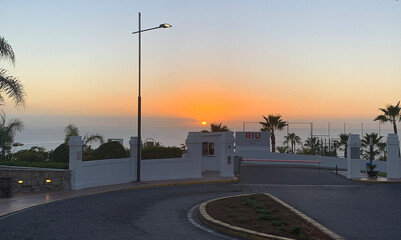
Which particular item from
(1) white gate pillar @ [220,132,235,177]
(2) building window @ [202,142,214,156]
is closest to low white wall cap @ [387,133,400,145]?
(1) white gate pillar @ [220,132,235,177]

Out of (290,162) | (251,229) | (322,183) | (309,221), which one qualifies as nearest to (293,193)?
(322,183)

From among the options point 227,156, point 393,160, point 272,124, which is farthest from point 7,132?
point 272,124

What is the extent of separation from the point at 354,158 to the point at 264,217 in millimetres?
16375

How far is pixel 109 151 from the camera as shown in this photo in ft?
76.2

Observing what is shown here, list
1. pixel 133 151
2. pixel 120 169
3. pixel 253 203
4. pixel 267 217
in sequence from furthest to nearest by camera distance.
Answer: pixel 133 151 → pixel 120 169 → pixel 253 203 → pixel 267 217

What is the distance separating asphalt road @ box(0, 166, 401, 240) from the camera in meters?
9.64

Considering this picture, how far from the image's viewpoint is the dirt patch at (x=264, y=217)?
9.29 m

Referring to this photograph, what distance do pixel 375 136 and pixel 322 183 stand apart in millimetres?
27797

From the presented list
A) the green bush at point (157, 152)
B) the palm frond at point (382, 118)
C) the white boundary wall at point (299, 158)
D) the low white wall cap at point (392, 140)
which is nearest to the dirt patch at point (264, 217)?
the green bush at point (157, 152)

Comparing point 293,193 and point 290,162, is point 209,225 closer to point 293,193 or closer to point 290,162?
point 293,193

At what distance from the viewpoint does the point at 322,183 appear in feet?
73.7

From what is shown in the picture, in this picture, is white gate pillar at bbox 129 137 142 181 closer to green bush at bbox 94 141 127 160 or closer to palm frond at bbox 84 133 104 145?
green bush at bbox 94 141 127 160

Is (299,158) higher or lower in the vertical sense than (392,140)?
lower

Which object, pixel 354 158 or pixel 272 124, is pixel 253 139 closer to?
pixel 272 124
